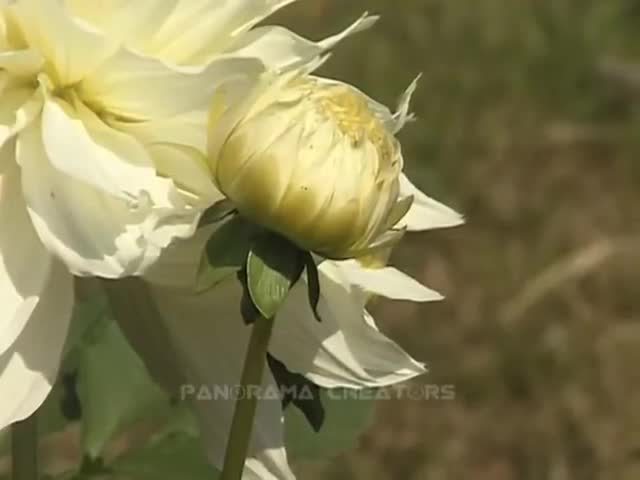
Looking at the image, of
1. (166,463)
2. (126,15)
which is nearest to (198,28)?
(126,15)

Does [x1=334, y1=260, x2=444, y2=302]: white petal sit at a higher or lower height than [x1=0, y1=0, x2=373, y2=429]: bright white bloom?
lower

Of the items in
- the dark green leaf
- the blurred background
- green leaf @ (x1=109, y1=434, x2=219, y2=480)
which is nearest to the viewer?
the dark green leaf

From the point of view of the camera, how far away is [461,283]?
2365mm

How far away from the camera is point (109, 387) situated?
3.21 ft

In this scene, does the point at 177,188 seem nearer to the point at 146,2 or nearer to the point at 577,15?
the point at 146,2

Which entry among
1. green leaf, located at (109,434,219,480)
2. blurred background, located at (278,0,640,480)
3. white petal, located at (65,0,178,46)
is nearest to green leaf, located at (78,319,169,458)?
green leaf, located at (109,434,219,480)

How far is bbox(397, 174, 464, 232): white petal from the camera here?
0.70 m

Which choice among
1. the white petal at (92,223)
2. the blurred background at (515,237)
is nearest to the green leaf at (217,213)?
the white petal at (92,223)

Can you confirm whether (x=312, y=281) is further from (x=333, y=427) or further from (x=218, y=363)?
(x=333, y=427)

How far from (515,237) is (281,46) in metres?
1.77

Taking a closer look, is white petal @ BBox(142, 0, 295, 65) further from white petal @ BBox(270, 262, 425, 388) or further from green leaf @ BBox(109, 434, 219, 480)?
green leaf @ BBox(109, 434, 219, 480)

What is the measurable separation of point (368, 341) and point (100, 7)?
0.19 m

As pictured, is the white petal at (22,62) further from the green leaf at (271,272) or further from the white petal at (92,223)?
the green leaf at (271,272)

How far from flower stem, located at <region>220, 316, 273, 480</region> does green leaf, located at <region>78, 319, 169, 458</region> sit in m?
0.38
